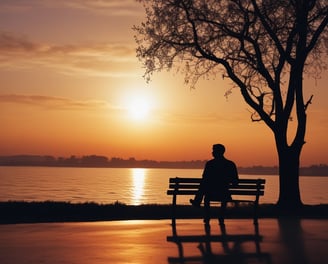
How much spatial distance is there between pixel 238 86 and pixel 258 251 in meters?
13.7

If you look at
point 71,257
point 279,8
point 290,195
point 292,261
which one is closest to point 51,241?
point 71,257

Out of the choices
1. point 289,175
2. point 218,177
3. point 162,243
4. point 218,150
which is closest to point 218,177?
point 218,177

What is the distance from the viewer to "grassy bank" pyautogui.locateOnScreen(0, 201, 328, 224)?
1784cm

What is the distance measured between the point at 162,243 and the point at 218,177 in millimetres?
4220

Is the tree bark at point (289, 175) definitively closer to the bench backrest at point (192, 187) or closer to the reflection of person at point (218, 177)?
the bench backrest at point (192, 187)

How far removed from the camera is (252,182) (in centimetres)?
1803

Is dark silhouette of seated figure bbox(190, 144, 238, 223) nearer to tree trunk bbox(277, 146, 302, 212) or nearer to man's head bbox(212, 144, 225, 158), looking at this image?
man's head bbox(212, 144, 225, 158)

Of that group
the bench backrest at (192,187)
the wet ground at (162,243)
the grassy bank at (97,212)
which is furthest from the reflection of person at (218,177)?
the grassy bank at (97,212)

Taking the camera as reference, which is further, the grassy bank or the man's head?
the grassy bank

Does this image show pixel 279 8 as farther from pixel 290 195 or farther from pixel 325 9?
pixel 290 195

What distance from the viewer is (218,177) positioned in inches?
662

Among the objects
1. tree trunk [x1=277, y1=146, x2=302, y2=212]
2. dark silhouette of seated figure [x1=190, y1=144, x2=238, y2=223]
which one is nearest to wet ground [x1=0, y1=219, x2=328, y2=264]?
dark silhouette of seated figure [x1=190, y1=144, x2=238, y2=223]

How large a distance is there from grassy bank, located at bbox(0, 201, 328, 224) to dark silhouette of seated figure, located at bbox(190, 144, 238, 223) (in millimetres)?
2281

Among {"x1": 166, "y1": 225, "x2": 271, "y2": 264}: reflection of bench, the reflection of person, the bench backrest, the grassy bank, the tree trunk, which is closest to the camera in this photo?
{"x1": 166, "y1": 225, "x2": 271, "y2": 264}: reflection of bench
